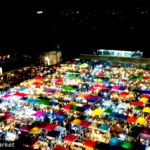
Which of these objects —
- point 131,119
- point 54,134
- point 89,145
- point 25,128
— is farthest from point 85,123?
point 25,128

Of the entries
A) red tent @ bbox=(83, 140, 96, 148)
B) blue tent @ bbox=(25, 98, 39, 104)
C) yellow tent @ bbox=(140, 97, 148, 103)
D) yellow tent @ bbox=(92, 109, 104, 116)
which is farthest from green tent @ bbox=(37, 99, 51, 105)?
yellow tent @ bbox=(140, 97, 148, 103)

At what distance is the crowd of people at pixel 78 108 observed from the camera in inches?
391

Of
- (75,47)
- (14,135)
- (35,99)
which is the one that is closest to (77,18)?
(75,47)

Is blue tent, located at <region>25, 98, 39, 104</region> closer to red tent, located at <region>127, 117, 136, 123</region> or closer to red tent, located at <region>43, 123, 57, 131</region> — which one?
red tent, located at <region>43, 123, 57, 131</region>

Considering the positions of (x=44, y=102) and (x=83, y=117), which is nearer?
(x=83, y=117)

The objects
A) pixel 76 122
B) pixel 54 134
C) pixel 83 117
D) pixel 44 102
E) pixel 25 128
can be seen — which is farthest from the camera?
pixel 44 102

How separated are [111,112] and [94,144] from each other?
3.65m

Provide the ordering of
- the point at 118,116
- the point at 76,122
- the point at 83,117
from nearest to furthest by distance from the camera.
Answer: the point at 76,122 < the point at 118,116 < the point at 83,117

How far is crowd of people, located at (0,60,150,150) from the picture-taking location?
9.93 m

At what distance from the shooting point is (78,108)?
13.0 metres

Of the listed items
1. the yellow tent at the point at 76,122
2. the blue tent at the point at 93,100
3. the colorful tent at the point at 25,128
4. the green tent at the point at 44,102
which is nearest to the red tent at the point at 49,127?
the colorful tent at the point at 25,128

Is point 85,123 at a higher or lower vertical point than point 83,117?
lower

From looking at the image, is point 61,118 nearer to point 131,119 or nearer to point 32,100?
point 32,100

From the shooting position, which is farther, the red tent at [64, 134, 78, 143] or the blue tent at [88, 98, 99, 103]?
the blue tent at [88, 98, 99, 103]
